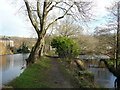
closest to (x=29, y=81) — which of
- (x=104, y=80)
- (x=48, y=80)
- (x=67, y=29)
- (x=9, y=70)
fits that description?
(x=48, y=80)

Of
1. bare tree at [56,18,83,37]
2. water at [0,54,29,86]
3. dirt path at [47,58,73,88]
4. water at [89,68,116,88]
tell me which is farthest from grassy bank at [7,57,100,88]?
bare tree at [56,18,83,37]

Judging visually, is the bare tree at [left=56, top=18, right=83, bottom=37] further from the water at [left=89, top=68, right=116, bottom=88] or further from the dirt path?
the dirt path

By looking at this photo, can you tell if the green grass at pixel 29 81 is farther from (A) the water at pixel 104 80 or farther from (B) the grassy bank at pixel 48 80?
(A) the water at pixel 104 80

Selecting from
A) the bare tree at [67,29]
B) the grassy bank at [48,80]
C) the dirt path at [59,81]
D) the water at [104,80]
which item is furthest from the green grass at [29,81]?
the bare tree at [67,29]

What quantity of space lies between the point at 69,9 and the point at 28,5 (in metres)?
3.97

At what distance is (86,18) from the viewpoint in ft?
50.1

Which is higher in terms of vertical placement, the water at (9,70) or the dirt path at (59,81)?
the dirt path at (59,81)

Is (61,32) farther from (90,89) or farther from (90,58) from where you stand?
(90,89)

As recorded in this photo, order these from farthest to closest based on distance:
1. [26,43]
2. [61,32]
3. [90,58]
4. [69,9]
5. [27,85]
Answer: [26,43]
[61,32]
[90,58]
[69,9]
[27,85]

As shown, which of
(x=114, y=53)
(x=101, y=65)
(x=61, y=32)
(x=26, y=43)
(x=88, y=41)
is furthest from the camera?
(x=26, y=43)

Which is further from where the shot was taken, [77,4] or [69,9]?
[69,9]

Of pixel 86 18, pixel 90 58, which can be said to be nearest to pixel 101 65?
pixel 90 58

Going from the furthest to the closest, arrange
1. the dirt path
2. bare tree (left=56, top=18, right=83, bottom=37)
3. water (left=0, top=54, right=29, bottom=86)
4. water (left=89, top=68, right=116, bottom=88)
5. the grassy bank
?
1. bare tree (left=56, top=18, right=83, bottom=37)
2. water (left=89, top=68, right=116, bottom=88)
3. water (left=0, top=54, right=29, bottom=86)
4. the dirt path
5. the grassy bank

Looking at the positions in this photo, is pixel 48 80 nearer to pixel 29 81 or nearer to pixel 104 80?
pixel 29 81
